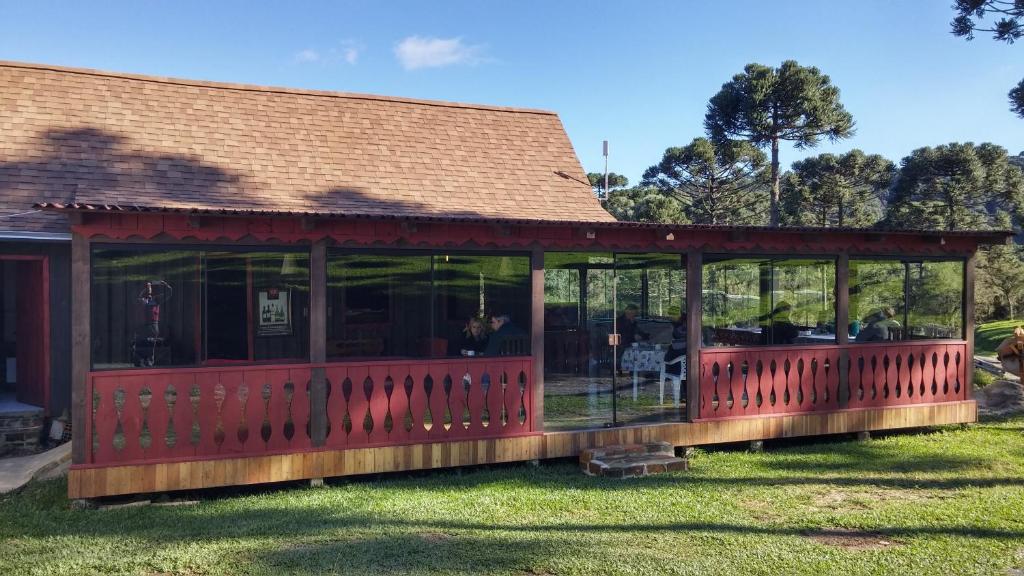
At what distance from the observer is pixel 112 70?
11.4m

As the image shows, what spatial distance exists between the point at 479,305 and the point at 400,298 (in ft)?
4.01

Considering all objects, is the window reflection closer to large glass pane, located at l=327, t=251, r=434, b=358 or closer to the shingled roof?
large glass pane, located at l=327, t=251, r=434, b=358

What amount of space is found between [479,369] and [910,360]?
18.7 ft

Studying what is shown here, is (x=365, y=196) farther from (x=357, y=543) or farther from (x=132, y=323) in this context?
(x=357, y=543)

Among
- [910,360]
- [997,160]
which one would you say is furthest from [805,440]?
[997,160]

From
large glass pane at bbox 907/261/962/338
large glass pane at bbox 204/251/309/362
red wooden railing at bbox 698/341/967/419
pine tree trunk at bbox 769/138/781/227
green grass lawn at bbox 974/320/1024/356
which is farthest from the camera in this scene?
pine tree trunk at bbox 769/138/781/227

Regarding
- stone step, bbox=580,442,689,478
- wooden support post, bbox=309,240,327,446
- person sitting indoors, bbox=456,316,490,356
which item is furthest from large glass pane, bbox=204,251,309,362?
stone step, bbox=580,442,689,478

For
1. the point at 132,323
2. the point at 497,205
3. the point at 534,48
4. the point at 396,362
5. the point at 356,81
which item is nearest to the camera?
the point at 396,362

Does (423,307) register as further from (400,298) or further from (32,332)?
(32,332)

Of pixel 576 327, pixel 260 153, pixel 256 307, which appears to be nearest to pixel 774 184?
pixel 576 327

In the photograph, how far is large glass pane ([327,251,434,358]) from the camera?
10539 millimetres

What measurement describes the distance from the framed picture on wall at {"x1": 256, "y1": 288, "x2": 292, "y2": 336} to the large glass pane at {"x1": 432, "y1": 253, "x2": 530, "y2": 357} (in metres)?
2.26

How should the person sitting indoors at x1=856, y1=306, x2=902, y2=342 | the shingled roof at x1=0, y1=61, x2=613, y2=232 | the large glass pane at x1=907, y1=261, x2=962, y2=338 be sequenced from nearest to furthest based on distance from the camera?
1. the shingled roof at x1=0, y1=61, x2=613, y2=232
2. the person sitting indoors at x1=856, y1=306, x2=902, y2=342
3. the large glass pane at x1=907, y1=261, x2=962, y2=338

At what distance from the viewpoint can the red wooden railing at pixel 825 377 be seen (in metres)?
8.74
